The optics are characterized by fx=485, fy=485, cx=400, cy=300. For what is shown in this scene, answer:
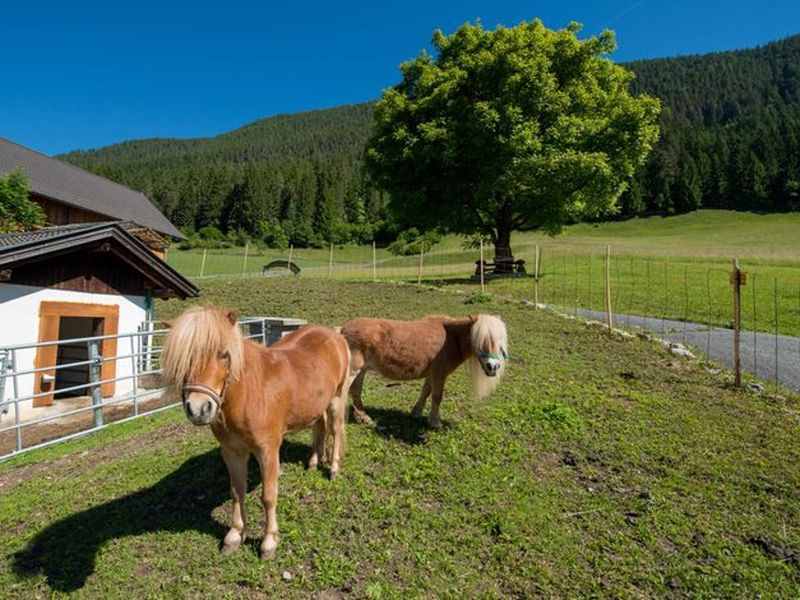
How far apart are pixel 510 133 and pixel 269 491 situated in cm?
2015

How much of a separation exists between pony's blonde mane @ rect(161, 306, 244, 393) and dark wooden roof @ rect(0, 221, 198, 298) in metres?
8.09

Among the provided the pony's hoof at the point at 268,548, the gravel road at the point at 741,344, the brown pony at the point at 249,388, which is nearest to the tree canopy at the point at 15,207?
the brown pony at the point at 249,388

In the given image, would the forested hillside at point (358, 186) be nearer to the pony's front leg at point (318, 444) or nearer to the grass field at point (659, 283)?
the grass field at point (659, 283)

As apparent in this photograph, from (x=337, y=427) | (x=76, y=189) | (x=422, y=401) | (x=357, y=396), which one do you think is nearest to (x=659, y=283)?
(x=422, y=401)

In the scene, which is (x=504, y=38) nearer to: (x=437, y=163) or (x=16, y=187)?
(x=437, y=163)

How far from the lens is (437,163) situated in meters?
22.8

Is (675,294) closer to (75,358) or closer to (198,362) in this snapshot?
(198,362)

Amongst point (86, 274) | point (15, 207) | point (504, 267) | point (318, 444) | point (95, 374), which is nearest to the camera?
point (318, 444)

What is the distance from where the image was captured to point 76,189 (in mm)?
32094

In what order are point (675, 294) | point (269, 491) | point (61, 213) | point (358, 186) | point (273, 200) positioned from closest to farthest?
point (269, 491) < point (675, 294) < point (61, 213) < point (273, 200) < point (358, 186)

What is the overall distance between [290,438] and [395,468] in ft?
5.05

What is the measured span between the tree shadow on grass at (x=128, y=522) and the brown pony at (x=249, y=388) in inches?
28.5

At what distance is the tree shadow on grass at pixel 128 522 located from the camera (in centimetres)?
397

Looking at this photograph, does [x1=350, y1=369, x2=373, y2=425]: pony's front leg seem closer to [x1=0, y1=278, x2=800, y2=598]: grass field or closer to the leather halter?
[x1=0, y1=278, x2=800, y2=598]: grass field
